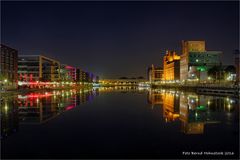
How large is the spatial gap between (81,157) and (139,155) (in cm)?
309

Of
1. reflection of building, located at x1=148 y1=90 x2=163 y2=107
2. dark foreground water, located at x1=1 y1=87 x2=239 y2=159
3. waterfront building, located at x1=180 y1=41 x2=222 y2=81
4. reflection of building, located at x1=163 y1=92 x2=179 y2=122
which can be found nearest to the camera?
dark foreground water, located at x1=1 y1=87 x2=239 y2=159

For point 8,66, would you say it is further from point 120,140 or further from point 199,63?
point 199,63

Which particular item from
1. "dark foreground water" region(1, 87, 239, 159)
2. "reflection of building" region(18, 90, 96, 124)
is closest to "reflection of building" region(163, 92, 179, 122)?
"dark foreground water" region(1, 87, 239, 159)

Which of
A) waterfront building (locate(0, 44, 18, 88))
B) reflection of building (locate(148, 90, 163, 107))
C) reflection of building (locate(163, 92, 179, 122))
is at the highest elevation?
waterfront building (locate(0, 44, 18, 88))

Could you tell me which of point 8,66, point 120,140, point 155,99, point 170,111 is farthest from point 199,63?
point 120,140

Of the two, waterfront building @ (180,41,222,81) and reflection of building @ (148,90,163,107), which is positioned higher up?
waterfront building @ (180,41,222,81)

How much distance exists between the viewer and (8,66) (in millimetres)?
108625

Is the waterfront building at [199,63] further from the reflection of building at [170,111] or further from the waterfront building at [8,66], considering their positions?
the reflection of building at [170,111]

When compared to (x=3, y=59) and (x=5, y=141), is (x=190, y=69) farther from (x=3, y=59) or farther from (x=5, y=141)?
(x=5, y=141)

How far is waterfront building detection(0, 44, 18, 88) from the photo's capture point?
334ft

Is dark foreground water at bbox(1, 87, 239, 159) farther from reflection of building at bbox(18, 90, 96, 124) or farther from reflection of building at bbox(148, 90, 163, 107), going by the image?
reflection of building at bbox(148, 90, 163, 107)

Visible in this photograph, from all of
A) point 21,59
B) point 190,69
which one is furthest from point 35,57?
point 190,69

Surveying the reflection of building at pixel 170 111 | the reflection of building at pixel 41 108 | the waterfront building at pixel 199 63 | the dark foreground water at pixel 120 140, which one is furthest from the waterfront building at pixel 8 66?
the waterfront building at pixel 199 63

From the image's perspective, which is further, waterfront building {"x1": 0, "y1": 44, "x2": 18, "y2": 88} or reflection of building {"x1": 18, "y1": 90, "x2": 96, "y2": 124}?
waterfront building {"x1": 0, "y1": 44, "x2": 18, "y2": 88}
